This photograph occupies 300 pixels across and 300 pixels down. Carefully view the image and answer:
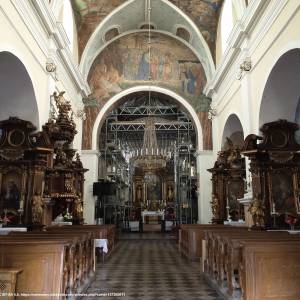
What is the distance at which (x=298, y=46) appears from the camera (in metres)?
6.37

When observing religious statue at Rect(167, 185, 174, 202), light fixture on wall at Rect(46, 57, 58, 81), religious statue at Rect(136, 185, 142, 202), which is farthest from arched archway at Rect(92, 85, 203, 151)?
religious statue at Rect(136, 185, 142, 202)

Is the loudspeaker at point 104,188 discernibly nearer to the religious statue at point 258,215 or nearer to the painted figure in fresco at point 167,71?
the painted figure in fresco at point 167,71

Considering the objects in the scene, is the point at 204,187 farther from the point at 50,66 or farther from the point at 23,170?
the point at 23,170

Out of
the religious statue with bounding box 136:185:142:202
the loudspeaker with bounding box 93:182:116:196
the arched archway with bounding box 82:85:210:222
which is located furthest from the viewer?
the religious statue with bounding box 136:185:142:202

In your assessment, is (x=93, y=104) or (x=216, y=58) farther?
(x=93, y=104)

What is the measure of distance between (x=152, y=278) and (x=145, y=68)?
10221 millimetres

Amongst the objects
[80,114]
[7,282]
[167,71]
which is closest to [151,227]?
[80,114]

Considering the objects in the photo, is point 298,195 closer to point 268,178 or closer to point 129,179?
point 268,178

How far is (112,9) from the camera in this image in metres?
12.3

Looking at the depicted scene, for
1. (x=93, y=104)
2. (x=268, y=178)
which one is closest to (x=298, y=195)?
(x=268, y=178)

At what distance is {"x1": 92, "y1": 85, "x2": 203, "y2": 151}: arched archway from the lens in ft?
45.7

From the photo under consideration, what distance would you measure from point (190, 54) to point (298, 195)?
848 cm

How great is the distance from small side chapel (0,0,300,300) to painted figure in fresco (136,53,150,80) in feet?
0.14

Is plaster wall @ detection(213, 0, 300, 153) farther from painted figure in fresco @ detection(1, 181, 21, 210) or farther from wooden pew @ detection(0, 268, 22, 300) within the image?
wooden pew @ detection(0, 268, 22, 300)
